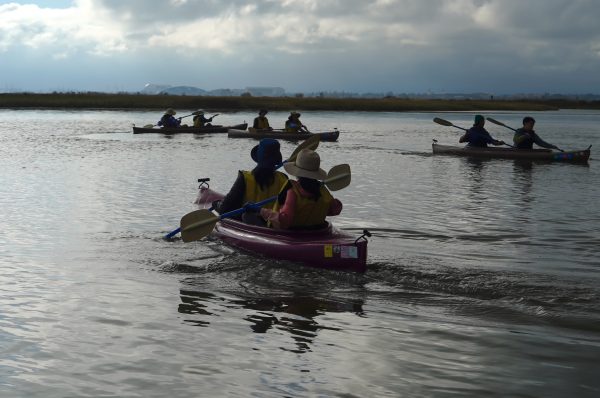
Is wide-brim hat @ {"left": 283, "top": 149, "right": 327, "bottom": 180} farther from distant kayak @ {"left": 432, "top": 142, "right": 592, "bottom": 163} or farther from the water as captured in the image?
distant kayak @ {"left": 432, "top": 142, "right": 592, "bottom": 163}

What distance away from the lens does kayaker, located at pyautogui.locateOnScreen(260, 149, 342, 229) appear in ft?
31.7

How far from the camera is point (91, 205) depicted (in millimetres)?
16297

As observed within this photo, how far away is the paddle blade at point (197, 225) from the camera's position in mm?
10977

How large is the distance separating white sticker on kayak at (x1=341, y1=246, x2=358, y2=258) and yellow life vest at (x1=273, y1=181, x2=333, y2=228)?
68 cm

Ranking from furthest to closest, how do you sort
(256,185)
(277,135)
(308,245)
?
1. (277,135)
2. (256,185)
3. (308,245)

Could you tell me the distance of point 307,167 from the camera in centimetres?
962

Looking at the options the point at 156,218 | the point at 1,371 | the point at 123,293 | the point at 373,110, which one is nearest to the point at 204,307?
the point at 123,293

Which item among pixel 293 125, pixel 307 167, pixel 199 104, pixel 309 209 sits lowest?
pixel 309 209

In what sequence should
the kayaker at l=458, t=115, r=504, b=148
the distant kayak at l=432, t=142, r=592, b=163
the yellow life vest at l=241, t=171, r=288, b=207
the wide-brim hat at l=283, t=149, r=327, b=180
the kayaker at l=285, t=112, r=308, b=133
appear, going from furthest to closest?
the kayaker at l=285, t=112, r=308, b=133 → the kayaker at l=458, t=115, r=504, b=148 → the distant kayak at l=432, t=142, r=592, b=163 → the yellow life vest at l=241, t=171, r=288, b=207 → the wide-brim hat at l=283, t=149, r=327, b=180

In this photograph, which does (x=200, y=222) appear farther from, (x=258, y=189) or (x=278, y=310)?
(x=278, y=310)

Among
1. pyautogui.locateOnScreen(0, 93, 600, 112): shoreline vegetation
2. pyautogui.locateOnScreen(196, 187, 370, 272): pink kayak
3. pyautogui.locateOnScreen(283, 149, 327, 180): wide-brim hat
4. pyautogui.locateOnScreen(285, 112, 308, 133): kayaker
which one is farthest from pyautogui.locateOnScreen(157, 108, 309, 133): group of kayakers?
pyautogui.locateOnScreen(0, 93, 600, 112): shoreline vegetation

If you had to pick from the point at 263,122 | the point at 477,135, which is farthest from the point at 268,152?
the point at 263,122

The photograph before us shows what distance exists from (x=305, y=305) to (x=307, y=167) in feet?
6.44

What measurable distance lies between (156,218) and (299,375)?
8.84 metres
